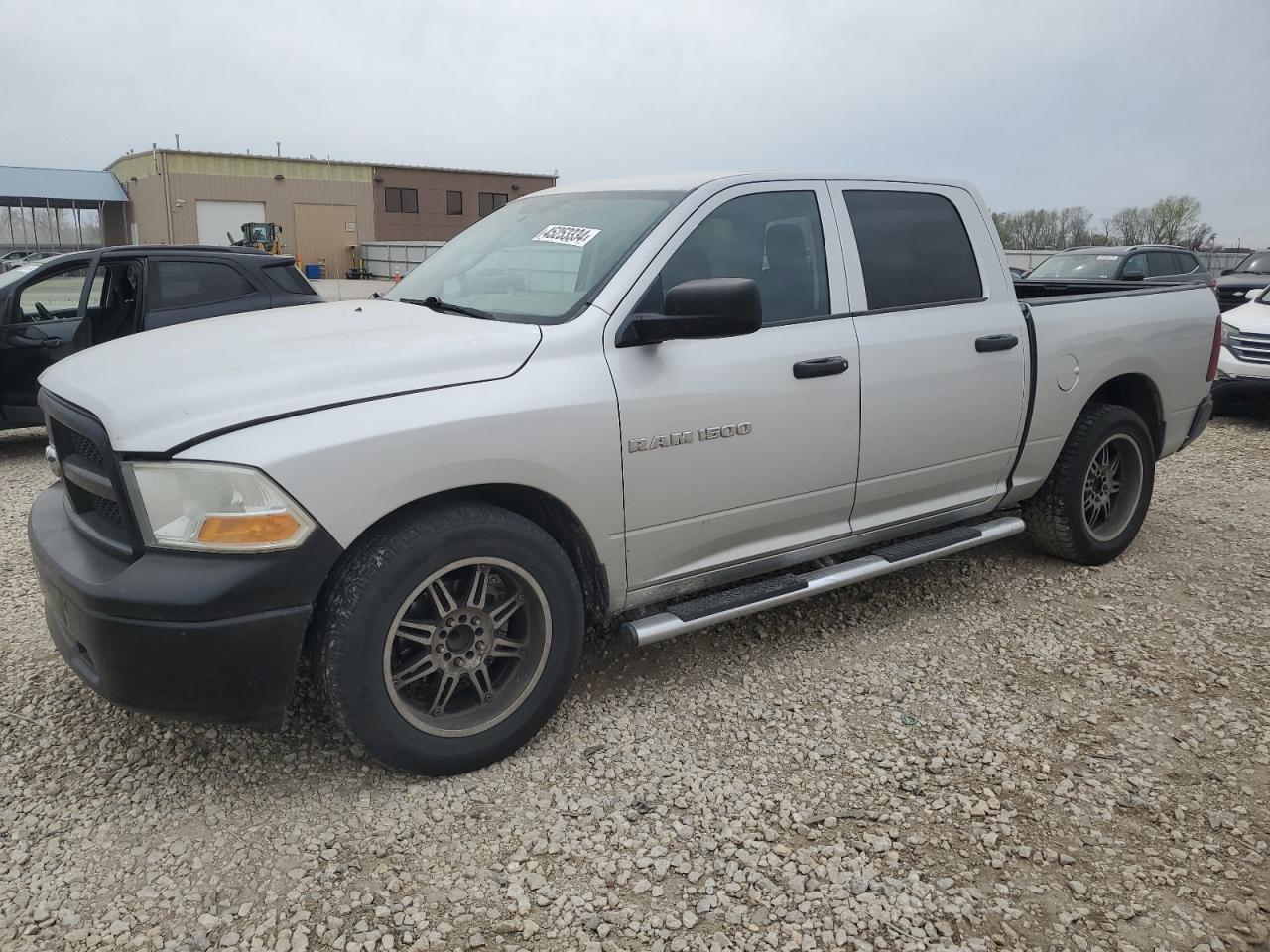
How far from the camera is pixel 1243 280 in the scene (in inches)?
617

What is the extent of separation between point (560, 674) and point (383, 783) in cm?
66

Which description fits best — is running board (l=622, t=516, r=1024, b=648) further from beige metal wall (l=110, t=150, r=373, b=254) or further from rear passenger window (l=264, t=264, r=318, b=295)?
beige metal wall (l=110, t=150, r=373, b=254)

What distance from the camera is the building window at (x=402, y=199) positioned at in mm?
51344

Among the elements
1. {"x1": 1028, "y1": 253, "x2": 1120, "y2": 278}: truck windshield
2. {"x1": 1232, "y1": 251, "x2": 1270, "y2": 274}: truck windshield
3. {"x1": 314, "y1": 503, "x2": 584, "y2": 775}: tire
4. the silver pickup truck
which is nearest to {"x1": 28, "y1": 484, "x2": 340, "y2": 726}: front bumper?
the silver pickup truck

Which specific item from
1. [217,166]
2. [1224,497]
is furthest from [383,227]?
[1224,497]

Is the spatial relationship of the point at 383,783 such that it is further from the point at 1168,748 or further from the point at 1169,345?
the point at 1169,345

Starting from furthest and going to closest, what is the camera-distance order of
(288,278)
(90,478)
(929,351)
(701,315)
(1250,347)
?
1. (1250,347)
2. (288,278)
3. (929,351)
4. (701,315)
5. (90,478)

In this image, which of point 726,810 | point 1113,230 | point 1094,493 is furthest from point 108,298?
point 1113,230

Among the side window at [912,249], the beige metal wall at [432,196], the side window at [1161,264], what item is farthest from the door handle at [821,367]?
the beige metal wall at [432,196]

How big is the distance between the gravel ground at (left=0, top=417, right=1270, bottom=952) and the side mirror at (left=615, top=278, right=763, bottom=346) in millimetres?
1395

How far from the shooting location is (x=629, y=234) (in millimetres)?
3408

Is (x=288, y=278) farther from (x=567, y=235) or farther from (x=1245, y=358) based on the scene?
(x=1245, y=358)

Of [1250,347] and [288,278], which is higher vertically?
[288,278]

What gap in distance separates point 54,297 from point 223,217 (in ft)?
139
